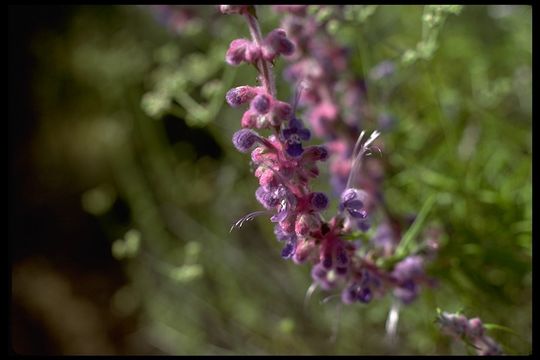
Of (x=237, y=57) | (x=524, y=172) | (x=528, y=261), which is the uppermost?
(x=237, y=57)

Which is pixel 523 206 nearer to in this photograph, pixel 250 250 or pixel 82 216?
pixel 250 250

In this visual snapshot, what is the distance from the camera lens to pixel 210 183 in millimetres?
2252

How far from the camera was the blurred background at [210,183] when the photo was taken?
1.28 m

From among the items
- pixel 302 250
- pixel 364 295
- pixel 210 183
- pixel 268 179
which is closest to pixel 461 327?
pixel 364 295

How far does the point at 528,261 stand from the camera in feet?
3.71

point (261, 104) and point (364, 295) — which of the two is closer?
point (261, 104)

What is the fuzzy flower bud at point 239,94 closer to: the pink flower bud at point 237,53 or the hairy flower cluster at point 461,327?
the pink flower bud at point 237,53

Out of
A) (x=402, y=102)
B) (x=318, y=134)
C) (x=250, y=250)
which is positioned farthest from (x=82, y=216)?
(x=318, y=134)

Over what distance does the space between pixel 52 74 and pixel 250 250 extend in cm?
129

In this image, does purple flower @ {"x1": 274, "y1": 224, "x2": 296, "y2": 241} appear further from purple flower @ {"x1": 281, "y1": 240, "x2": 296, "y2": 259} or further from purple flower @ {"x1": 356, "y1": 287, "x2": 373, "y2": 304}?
purple flower @ {"x1": 356, "y1": 287, "x2": 373, "y2": 304}

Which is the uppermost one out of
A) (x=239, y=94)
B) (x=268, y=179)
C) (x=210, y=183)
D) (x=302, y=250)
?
(x=239, y=94)

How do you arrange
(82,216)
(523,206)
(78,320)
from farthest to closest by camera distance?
1. (82,216)
2. (78,320)
3. (523,206)

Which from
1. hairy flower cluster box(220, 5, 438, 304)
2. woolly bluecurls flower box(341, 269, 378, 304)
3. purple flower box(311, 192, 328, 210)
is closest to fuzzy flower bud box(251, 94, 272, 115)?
hairy flower cluster box(220, 5, 438, 304)

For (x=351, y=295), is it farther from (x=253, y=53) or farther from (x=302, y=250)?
(x=253, y=53)
